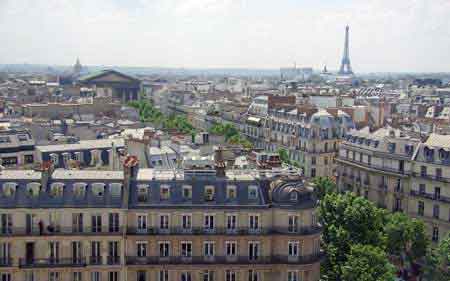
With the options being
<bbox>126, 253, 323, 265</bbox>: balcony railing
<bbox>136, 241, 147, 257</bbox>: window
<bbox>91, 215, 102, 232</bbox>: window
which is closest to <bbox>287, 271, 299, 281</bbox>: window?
<bbox>126, 253, 323, 265</bbox>: balcony railing

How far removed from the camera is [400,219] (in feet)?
207

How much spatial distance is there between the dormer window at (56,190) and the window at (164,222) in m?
7.55

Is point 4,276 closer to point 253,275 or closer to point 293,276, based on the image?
point 253,275

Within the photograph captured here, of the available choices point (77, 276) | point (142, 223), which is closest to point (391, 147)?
point (142, 223)

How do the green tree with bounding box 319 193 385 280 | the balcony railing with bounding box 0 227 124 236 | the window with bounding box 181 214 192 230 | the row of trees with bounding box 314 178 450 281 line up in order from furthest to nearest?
the green tree with bounding box 319 193 385 280, the row of trees with bounding box 314 178 450 281, the window with bounding box 181 214 192 230, the balcony railing with bounding box 0 227 124 236

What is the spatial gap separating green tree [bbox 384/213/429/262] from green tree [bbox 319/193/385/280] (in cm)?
302

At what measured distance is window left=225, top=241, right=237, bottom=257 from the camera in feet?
158

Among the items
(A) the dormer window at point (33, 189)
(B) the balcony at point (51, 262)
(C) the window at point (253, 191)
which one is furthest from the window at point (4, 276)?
(C) the window at point (253, 191)

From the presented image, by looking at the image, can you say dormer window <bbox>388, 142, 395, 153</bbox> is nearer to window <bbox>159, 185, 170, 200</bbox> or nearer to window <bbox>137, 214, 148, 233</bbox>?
window <bbox>159, 185, 170, 200</bbox>

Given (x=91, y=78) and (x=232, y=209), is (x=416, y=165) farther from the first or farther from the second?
(x=91, y=78)

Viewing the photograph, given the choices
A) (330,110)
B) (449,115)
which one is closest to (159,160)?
(330,110)

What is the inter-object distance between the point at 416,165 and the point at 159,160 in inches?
1126

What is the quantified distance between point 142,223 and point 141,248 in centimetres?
186

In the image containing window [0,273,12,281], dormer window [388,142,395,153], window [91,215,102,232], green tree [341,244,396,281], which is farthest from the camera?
dormer window [388,142,395,153]
